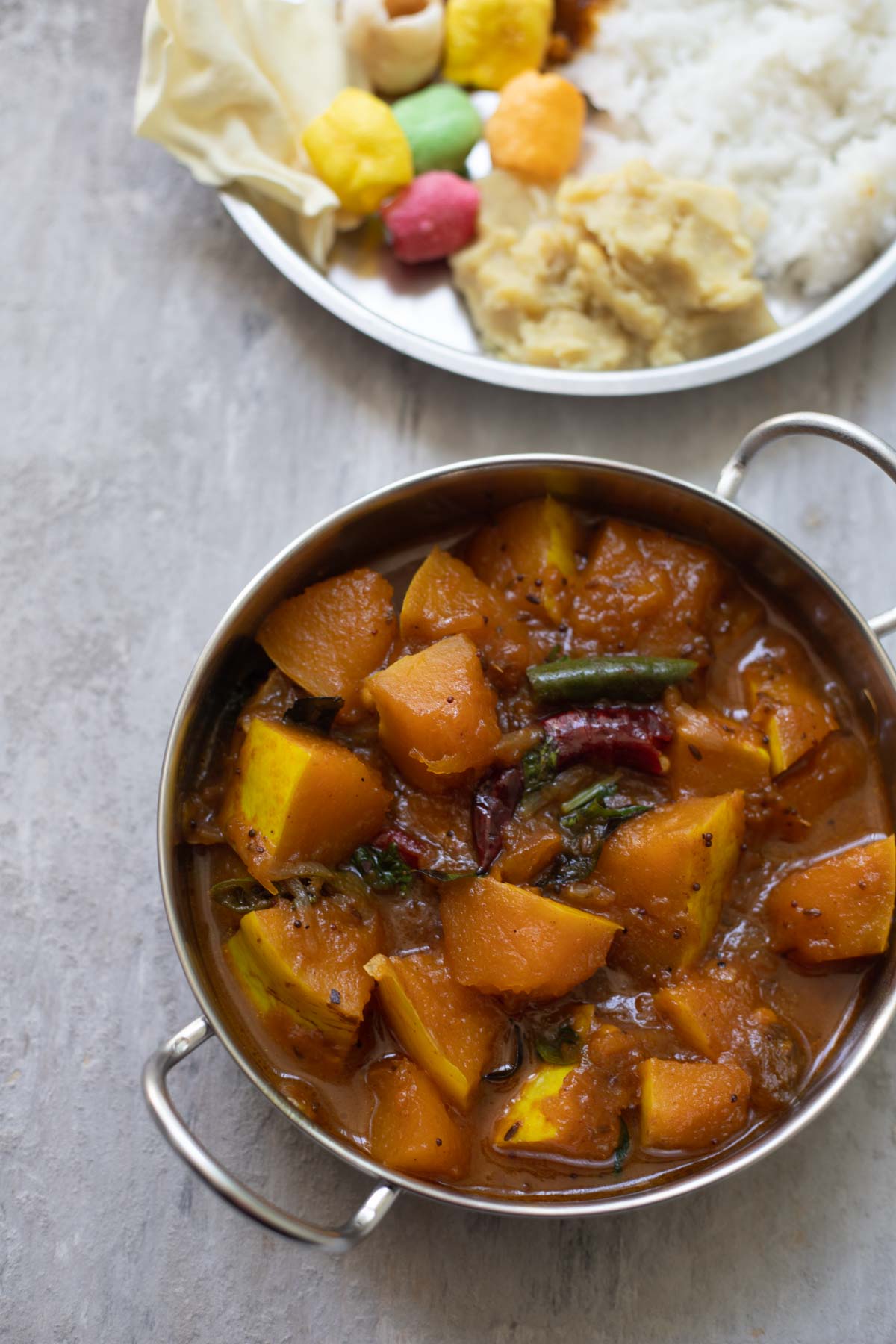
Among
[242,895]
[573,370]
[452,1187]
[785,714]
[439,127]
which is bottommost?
[452,1187]

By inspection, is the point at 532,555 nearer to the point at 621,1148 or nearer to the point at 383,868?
the point at 383,868

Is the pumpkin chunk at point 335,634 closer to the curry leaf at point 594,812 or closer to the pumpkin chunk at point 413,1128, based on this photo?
the curry leaf at point 594,812

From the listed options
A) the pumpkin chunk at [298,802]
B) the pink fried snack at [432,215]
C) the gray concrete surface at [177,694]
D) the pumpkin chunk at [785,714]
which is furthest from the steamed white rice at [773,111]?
the pumpkin chunk at [298,802]

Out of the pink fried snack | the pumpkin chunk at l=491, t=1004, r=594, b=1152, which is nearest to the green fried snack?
the pink fried snack

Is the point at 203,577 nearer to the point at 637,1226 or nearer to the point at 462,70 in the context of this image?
the point at 462,70

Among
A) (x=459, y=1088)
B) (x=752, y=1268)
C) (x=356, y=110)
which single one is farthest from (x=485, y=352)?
(x=752, y=1268)

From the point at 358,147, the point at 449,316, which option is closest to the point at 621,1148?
the point at 449,316

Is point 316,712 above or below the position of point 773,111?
below
